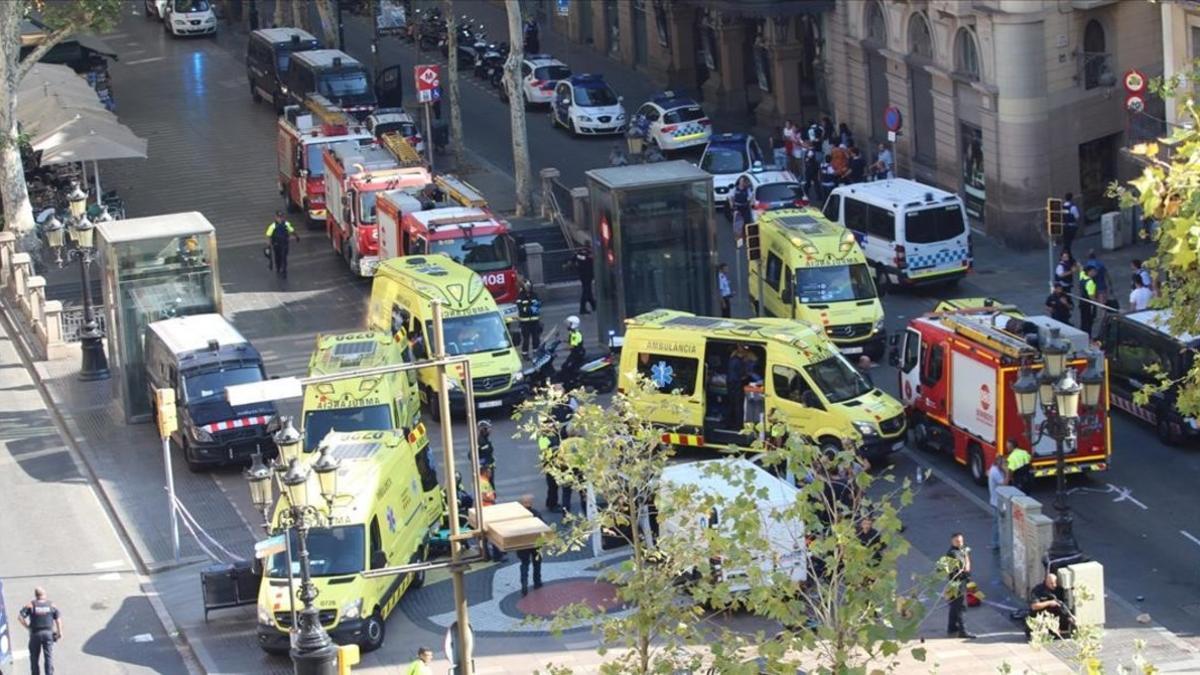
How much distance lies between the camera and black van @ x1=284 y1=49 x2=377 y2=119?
6450cm

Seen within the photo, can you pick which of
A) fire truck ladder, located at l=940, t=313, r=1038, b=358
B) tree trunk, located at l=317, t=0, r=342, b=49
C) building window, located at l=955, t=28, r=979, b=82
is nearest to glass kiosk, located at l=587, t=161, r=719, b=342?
fire truck ladder, located at l=940, t=313, r=1038, b=358

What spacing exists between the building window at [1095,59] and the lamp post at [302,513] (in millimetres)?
25933

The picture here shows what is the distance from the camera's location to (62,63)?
7219 cm

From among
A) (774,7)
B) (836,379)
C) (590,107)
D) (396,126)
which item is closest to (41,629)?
(836,379)

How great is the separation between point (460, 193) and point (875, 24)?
13.0 metres

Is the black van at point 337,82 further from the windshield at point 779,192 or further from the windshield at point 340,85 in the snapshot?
the windshield at point 779,192

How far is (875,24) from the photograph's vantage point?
57.2 m

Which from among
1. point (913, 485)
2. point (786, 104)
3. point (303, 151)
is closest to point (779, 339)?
point (913, 485)

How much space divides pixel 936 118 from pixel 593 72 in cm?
2205

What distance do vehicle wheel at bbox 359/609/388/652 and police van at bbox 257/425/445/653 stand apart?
0.04ft

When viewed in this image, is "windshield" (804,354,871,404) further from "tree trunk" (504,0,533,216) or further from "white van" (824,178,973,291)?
"tree trunk" (504,0,533,216)

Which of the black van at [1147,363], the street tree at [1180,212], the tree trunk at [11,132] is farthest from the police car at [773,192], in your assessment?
the street tree at [1180,212]

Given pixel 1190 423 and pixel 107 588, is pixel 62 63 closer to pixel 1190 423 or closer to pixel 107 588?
pixel 107 588

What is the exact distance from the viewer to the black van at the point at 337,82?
64.5 m
